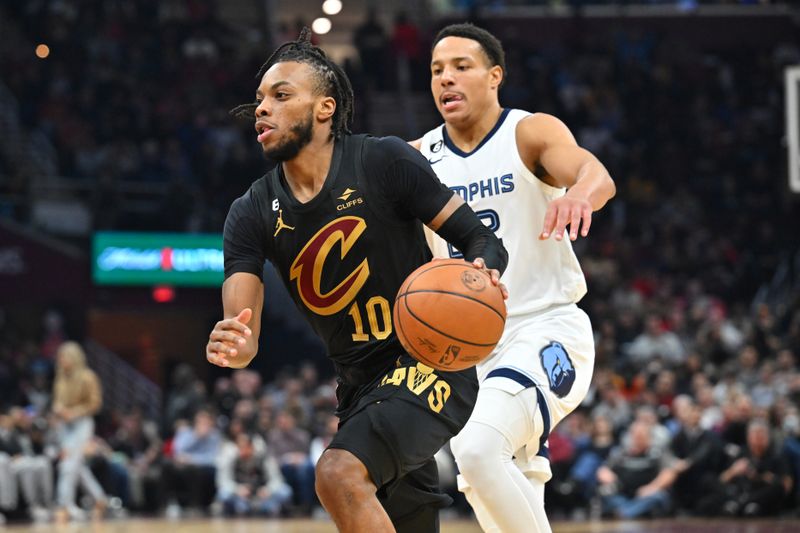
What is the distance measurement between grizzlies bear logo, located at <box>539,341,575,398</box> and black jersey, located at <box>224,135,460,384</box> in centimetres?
93

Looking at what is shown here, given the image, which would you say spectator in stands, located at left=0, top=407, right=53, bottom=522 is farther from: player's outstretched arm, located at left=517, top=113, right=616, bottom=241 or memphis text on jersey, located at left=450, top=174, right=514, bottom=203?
player's outstretched arm, located at left=517, top=113, right=616, bottom=241

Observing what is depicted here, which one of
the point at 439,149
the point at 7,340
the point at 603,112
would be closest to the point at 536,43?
the point at 603,112

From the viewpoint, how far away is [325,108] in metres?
5.27

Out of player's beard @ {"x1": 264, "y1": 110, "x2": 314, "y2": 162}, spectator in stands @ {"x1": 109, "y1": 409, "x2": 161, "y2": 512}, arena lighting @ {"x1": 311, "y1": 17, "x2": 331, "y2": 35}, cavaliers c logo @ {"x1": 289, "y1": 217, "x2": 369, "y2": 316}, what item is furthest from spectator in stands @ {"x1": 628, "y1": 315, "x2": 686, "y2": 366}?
player's beard @ {"x1": 264, "y1": 110, "x2": 314, "y2": 162}

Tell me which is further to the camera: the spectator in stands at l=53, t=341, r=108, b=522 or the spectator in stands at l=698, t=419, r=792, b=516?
the spectator in stands at l=53, t=341, r=108, b=522

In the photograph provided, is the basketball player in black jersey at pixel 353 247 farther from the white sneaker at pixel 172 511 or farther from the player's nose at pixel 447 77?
the white sneaker at pixel 172 511

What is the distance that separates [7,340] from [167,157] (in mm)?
4632

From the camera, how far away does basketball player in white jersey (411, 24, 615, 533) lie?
5.56 meters

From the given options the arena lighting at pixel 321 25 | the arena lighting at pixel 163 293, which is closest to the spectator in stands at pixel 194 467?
the arena lighting at pixel 163 293

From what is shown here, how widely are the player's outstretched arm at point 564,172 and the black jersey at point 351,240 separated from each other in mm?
463

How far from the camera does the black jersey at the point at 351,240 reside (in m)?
5.11

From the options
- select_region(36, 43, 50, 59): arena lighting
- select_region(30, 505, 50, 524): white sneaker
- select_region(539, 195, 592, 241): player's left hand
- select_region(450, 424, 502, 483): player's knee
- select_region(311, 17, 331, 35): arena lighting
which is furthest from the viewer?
select_region(311, 17, 331, 35): arena lighting

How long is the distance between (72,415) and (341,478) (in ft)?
36.5

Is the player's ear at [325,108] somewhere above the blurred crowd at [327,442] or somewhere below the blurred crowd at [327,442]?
above
